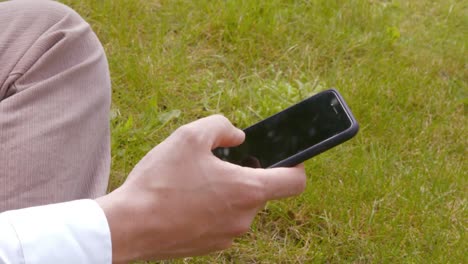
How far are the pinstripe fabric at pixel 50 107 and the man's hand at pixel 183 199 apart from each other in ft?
0.68

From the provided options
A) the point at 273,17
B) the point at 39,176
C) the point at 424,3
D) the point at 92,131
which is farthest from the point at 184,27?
the point at 39,176

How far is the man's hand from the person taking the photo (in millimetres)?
994

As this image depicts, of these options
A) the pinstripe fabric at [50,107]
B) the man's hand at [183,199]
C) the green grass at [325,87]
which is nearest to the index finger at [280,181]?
the man's hand at [183,199]

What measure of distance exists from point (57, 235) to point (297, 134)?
1.86ft

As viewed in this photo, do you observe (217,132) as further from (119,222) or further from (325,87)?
(325,87)

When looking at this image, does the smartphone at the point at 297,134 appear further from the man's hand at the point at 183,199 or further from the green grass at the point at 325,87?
the green grass at the point at 325,87

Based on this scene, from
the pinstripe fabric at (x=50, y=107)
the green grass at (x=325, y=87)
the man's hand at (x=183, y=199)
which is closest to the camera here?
the man's hand at (x=183, y=199)

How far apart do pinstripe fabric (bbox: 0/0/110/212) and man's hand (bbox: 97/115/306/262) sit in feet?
0.68

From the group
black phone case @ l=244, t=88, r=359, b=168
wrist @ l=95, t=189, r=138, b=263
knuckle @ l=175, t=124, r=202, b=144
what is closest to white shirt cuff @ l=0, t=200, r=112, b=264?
wrist @ l=95, t=189, r=138, b=263

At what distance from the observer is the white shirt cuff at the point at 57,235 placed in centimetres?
88

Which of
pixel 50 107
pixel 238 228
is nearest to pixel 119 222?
pixel 238 228

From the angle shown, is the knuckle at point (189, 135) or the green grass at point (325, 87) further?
the green grass at point (325, 87)

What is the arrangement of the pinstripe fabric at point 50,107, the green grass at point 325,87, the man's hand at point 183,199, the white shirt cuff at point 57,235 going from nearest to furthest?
1. the white shirt cuff at point 57,235
2. the man's hand at point 183,199
3. the pinstripe fabric at point 50,107
4. the green grass at point 325,87

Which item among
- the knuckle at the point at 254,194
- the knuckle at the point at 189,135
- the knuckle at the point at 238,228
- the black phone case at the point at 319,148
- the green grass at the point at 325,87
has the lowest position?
the green grass at the point at 325,87
